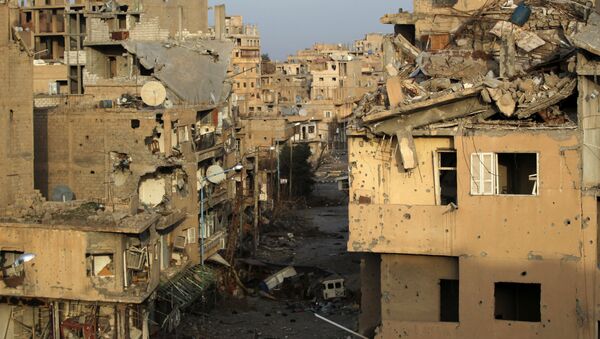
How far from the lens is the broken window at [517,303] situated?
16438 millimetres

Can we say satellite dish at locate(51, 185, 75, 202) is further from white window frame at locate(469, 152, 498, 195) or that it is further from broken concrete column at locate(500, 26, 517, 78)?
white window frame at locate(469, 152, 498, 195)

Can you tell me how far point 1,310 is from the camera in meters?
26.7

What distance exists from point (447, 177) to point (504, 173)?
36.3 inches

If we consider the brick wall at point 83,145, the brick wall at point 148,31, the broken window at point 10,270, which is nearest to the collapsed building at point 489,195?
the broken window at point 10,270

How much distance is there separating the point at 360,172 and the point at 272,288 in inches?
A: 871

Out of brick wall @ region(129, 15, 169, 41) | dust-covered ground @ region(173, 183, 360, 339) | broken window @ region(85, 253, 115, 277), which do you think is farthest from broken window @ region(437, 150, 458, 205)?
brick wall @ region(129, 15, 169, 41)

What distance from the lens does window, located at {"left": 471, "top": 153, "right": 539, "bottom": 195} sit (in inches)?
615

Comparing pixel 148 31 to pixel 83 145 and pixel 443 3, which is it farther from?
pixel 443 3

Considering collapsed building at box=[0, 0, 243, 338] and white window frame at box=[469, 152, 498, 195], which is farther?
collapsed building at box=[0, 0, 243, 338]

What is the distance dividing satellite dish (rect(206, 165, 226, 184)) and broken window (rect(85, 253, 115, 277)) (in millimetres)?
10944

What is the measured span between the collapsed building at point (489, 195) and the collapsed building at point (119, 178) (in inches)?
264

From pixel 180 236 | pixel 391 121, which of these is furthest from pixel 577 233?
pixel 180 236

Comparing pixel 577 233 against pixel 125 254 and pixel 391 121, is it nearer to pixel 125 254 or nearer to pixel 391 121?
pixel 391 121

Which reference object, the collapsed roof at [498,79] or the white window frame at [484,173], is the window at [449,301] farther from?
the collapsed roof at [498,79]
